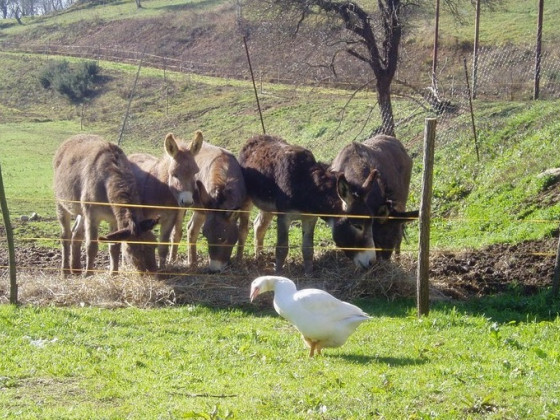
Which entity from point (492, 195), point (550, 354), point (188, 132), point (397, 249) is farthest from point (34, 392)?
point (188, 132)

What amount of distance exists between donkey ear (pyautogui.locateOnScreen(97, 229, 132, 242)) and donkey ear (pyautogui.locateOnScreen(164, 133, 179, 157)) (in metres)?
2.07

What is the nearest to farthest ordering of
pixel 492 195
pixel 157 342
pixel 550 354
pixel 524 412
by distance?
pixel 524 412 < pixel 550 354 < pixel 157 342 < pixel 492 195

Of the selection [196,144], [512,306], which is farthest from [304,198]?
[512,306]

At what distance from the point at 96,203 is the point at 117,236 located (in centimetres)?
123

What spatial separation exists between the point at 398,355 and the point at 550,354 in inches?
50.4

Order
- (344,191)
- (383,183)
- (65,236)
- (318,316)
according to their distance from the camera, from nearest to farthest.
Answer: (318,316)
(344,191)
(383,183)
(65,236)

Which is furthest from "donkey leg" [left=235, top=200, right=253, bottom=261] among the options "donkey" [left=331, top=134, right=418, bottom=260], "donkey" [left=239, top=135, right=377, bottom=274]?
"donkey" [left=331, top=134, right=418, bottom=260]

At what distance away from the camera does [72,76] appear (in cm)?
4503

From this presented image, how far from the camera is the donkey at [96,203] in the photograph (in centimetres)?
1071

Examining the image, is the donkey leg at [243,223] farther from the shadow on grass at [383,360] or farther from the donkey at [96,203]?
the shadow on grass at [383,360]

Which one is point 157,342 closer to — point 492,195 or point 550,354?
point 550,354

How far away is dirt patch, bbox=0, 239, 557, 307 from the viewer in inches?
413

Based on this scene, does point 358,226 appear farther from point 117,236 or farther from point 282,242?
point 117,236

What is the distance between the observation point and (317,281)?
11.2m
